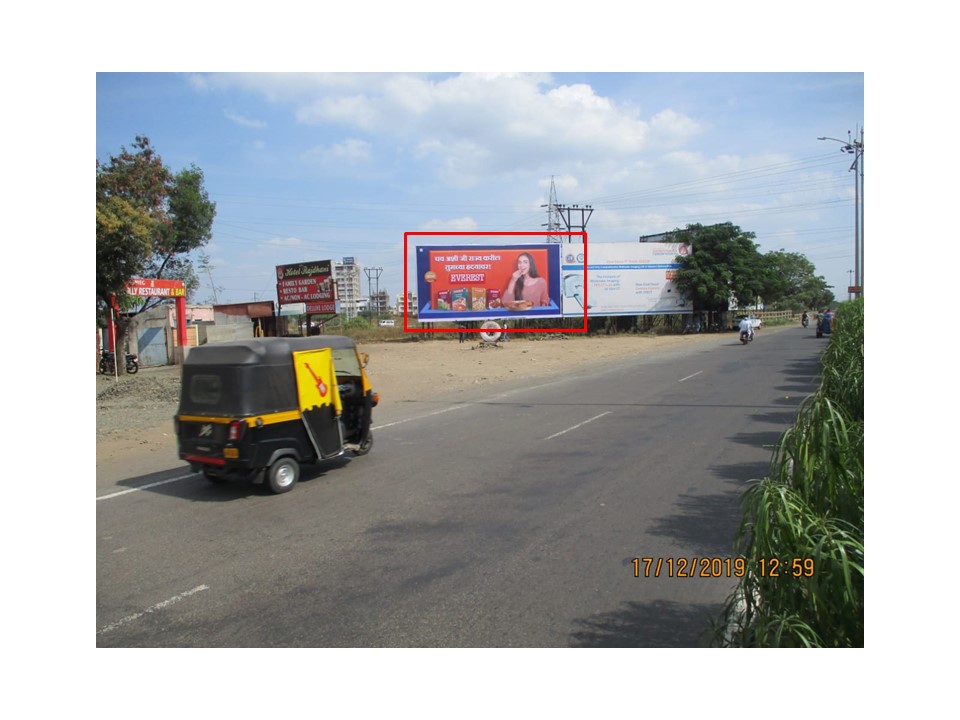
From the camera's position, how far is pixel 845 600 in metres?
2.68

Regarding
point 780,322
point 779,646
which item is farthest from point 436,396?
point 780,322

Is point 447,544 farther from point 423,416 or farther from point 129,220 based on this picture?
point 129,220

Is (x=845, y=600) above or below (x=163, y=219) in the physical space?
below

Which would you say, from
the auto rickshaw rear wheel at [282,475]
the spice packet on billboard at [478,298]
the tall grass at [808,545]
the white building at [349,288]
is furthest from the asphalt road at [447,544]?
the white building at [349,288]

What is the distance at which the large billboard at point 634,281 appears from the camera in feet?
155

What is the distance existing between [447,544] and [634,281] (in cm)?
4401

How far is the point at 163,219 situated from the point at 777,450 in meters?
22.2

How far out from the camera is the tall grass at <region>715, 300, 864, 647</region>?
276 cm

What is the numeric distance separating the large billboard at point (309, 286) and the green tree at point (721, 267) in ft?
81.0

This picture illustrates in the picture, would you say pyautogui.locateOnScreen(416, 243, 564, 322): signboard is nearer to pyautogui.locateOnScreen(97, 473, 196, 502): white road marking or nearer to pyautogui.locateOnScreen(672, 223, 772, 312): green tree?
pyautogui.locateOnScreen(672, 223, 772, 312): green tree

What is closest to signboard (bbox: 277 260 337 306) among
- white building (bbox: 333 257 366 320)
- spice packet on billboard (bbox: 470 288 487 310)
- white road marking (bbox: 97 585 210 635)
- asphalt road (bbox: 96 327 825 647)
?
spice packet on billboard (bbox: 470 288 487 310)

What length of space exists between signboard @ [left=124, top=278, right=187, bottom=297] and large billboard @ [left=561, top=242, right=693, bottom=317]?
27.6m

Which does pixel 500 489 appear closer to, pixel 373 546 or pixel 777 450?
pixel 373 546
